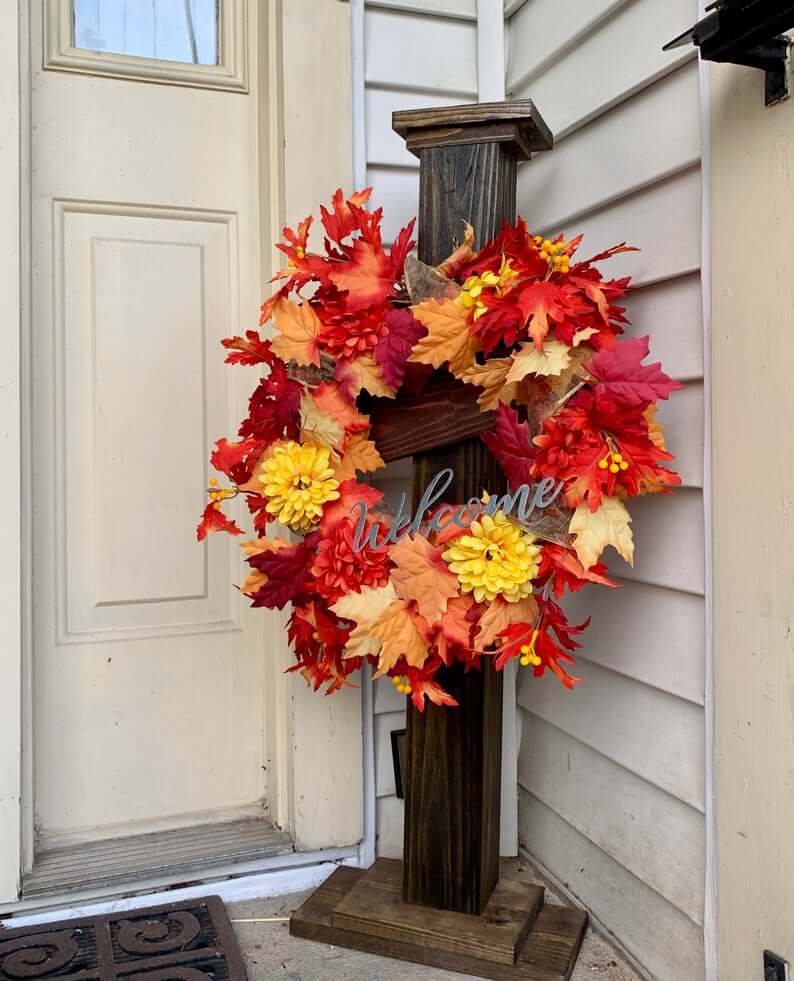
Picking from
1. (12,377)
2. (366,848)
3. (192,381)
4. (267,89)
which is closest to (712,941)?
(366,848)

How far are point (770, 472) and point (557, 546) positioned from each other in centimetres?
31

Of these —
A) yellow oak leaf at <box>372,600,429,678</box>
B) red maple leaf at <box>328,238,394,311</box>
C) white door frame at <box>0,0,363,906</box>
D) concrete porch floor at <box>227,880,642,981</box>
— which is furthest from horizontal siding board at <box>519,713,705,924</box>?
red maple leaf at <box>328,238,394,311</box>

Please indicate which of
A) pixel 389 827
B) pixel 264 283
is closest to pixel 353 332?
pixel 264 283

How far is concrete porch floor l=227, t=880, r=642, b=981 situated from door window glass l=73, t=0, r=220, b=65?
1760mm

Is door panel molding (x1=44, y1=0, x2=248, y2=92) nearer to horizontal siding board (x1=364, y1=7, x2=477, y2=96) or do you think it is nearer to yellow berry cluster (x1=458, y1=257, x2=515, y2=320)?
horizontal siding board (x1=364, y1=7, x2=477, y2=96)

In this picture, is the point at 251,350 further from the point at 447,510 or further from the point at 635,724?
the point at 635,724

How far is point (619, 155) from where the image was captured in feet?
4.90

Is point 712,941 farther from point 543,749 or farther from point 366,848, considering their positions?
point 366,848

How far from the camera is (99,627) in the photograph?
5.79ft

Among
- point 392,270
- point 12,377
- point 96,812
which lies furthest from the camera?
point 96,812

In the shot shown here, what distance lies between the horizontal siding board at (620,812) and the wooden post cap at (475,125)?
1122 mm

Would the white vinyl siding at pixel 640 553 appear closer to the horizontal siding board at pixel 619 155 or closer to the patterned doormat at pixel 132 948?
the horizontal siding board at pixel 619 155

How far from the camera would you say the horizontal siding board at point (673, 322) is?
132cm

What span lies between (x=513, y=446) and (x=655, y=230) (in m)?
0.46
